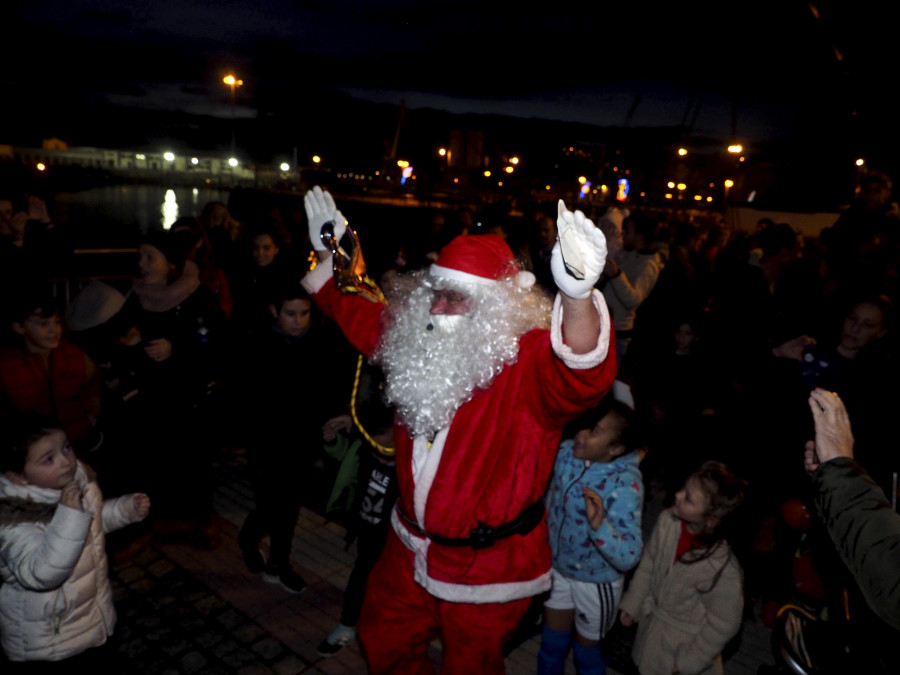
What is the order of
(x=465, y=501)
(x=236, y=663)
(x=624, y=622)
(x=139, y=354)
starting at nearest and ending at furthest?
1. (x=465, y=501)
2. (x=624, y=622)
3. (x=236, y=663)
4. (x=139, y=354)

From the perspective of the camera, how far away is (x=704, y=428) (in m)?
4.57

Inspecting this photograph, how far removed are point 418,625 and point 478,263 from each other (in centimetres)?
168

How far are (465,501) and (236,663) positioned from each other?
191cm

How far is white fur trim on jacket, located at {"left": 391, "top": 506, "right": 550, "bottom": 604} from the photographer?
235 centimetres

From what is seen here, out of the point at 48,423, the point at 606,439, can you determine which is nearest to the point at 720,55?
the point at 606,439

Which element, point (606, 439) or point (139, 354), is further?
point (139, 354)

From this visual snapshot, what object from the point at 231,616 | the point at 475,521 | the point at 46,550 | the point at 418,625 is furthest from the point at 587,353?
the point at 231,616

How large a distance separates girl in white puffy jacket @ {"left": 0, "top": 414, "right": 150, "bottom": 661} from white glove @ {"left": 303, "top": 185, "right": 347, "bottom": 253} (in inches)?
59.8

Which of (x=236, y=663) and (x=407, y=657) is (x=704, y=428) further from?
(x=236, y=663)

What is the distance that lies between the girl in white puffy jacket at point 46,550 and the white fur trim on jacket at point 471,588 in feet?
4.64

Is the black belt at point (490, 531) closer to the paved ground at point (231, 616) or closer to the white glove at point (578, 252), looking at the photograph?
the white glove at point (578, 252)

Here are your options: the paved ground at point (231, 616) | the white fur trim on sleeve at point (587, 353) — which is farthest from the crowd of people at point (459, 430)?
the paved ground at point (231, 616)

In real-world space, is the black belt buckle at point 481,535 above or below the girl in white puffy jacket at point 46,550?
above

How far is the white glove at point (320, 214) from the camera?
3021 millimetres
